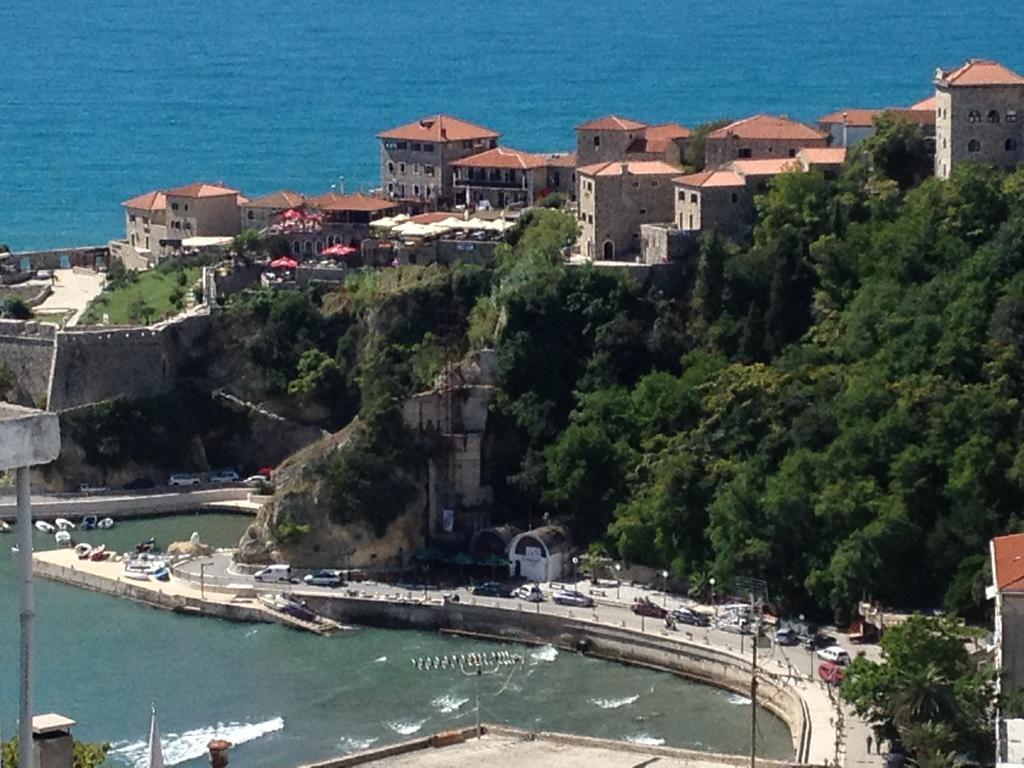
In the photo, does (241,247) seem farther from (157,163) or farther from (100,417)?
(157,163)

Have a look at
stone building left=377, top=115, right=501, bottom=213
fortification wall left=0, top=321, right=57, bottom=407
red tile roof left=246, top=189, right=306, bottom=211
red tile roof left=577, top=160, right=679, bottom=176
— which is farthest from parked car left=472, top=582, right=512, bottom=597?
red tile roof left=246, top=189, right=306, bottom=211

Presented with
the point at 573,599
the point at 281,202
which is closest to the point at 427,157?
the point at 281,202

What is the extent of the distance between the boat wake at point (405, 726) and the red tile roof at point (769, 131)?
64.4 ft

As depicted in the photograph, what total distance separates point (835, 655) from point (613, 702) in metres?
3.69

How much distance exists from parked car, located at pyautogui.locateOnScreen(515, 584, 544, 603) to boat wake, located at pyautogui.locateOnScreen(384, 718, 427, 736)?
668 cm

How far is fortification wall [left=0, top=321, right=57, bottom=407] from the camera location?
64.4 meters

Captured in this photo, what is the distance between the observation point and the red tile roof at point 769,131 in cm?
6312

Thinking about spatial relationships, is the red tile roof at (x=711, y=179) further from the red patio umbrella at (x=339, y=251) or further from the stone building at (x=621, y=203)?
the red patio umbrella at (x=339, y=251)

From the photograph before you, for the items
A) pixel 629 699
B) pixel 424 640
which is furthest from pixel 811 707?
pixel 424 640

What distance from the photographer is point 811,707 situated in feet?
153

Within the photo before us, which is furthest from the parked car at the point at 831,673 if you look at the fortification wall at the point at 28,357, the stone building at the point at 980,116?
the fortification wall at the point at 28,357

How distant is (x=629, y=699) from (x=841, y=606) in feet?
14.3

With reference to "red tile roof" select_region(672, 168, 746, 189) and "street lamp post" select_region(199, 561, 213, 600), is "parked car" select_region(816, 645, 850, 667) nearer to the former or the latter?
"street lamp post" select_region(199, 561, 213, 600)

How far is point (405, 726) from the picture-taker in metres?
47.0
